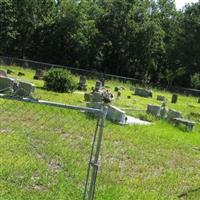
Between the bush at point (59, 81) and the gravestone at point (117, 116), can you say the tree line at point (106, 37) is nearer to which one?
the bush at point (59, 81)

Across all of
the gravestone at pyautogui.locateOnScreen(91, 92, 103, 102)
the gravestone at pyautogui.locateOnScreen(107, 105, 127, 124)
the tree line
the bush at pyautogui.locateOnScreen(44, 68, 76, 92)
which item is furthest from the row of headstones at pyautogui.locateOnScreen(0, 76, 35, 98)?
the tree line

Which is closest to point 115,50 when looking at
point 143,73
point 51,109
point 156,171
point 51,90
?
point 143,73

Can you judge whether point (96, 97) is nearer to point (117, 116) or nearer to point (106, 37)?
point (117, 116)

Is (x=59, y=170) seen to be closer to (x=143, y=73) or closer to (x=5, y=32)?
(x=5, y=32)

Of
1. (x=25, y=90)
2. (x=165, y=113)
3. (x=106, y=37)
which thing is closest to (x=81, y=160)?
(x=25, y=90)

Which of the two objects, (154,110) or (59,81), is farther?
(59,81)

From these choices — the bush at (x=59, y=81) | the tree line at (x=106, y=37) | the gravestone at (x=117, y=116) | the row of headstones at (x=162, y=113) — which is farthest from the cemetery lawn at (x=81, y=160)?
the tree line at (x=106, y=37)

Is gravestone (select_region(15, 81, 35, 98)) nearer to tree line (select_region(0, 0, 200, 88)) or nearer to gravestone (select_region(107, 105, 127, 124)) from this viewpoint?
gravestone (select_region(107, 105, 127, 124))

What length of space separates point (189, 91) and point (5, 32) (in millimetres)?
20449

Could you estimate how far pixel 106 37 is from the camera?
6047cm

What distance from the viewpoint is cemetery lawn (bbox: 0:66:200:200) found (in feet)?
28.6

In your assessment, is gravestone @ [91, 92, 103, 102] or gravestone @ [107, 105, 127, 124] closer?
gravestone @ [107, 105, 127, 124]

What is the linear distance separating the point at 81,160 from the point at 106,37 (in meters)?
50.4

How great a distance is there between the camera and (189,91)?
47438 mm
